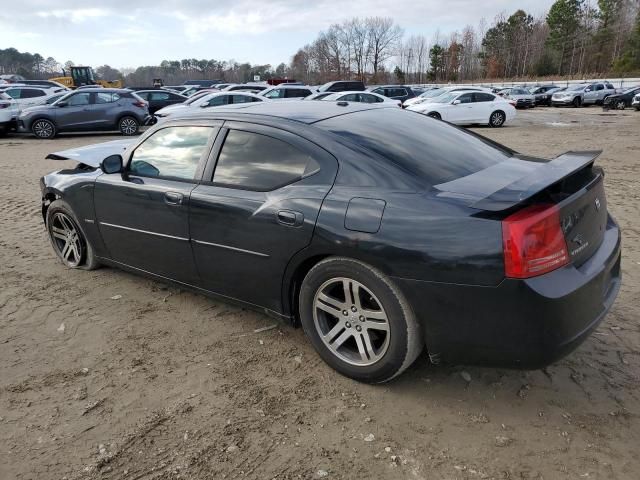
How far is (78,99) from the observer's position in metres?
16.4

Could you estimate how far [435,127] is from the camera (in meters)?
3.48

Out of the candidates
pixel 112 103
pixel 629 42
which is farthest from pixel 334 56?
pixel 112 103

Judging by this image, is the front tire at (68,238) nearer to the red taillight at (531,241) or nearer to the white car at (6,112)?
the red taillight at (531,241)

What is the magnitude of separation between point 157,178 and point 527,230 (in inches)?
103

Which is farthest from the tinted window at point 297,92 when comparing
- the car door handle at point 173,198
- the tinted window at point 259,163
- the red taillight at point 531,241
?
the red taillight at point 531,241

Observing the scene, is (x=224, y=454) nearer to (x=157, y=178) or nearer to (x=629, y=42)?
(x=157, y=178)

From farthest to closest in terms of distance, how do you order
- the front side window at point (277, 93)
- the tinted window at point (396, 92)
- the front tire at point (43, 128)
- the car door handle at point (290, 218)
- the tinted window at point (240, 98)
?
the tinted window at point (396, 92) < the front side window at point (277, 93) < the tinted window at point (240, 98) < the front tire at point (43, 128) < the car door handle at point (290, 218)

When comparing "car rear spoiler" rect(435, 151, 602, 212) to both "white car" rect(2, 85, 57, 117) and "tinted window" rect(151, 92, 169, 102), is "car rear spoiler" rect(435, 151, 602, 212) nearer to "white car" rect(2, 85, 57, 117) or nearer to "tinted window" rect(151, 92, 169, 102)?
"white car" rect(2, 85, 57, 117)

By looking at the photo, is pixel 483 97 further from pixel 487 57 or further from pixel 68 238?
pixel 487 57

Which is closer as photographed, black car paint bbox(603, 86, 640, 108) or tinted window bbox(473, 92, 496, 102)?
tinted window bbox(473, 92, 496, 102)

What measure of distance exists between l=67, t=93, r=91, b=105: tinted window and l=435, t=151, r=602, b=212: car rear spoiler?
54.5 feet

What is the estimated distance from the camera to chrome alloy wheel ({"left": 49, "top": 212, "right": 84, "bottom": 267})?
4586mm

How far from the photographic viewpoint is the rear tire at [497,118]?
20.5 meters

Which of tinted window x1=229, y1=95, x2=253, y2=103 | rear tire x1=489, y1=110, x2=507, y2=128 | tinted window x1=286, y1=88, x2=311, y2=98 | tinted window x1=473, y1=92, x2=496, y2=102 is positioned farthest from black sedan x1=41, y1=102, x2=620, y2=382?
rear tire x1=489, y1=110, x2=507, y2=128
